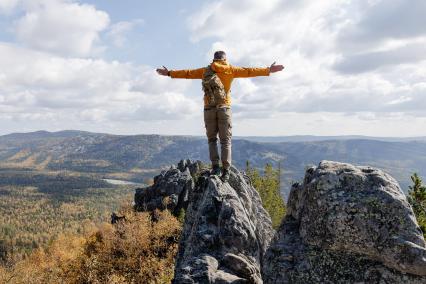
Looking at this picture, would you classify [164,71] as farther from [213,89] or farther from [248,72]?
[248,72]

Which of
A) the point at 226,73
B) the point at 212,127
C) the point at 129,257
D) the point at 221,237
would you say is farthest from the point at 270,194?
the point at 221,237

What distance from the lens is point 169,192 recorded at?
84938 millimetres

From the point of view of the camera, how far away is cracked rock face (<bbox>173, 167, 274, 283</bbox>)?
13148 millimetres

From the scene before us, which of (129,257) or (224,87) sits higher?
(224,87)

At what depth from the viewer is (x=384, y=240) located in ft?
33.9

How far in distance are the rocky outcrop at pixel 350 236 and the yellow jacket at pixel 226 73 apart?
708 centimetres

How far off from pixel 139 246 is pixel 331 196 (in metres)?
53.6

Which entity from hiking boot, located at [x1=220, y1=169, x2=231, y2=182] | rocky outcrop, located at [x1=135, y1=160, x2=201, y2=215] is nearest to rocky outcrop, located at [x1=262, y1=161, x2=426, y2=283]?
hiking boot, located at [x1=220, y1=169, x2=231, y2=182]

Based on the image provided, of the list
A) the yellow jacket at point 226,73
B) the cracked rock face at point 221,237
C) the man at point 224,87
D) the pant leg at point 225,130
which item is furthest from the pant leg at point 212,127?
the cracked rock face at point 221,237

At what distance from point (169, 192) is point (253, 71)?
6960 cm

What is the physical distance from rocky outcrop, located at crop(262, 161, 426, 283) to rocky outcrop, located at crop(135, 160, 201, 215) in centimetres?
6567

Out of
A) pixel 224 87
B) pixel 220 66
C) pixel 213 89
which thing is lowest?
pixel 213 89

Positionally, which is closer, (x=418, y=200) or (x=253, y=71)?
(x=253, y=71)

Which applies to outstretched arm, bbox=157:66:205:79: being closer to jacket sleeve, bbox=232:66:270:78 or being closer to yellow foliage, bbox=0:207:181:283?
jacket sleeve, bbox=232:66:270:78
